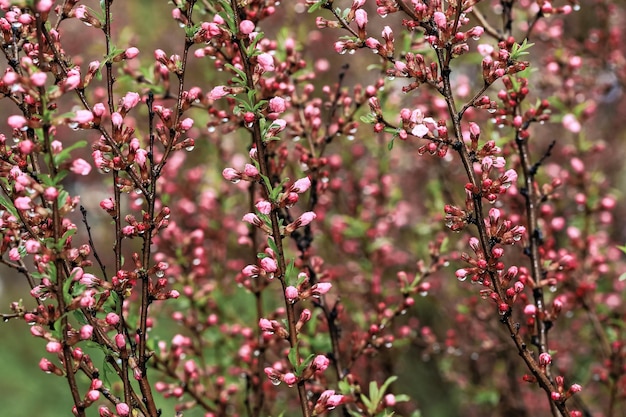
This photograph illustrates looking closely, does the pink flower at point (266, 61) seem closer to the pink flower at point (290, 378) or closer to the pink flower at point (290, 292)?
the pink flower at point (290, 292)

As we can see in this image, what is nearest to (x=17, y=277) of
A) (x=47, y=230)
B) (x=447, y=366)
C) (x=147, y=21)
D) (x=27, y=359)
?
(x=27, y=359)

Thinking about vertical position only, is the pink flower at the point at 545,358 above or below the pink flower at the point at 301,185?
below

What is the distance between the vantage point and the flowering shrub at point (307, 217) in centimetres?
158

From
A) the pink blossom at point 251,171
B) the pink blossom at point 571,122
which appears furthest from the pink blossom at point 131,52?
the pink blossom at point 571,122

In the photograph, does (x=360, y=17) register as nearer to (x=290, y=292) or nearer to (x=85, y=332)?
(x=290, y=292)

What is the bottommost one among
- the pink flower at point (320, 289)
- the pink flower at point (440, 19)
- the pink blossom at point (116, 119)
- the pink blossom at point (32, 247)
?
the pink flower at point (320, 289)

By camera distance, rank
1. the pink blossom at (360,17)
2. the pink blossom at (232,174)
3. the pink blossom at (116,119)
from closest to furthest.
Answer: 1. the pink blossom at (116,119)
2. the pink blossom at (232,174)
3. the pink blossom at (360,17)

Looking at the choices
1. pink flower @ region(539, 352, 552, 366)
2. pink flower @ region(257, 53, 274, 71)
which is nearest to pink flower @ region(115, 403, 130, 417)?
pink flower @ region(257, 53, 274, 71)

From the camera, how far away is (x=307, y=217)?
5.54ft

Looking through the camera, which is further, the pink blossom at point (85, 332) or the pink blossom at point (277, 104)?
the pink blossom at point (277, 104)

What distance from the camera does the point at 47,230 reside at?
59.4 inches

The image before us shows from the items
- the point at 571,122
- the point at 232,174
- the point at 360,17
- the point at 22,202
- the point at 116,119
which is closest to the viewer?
the point at 22,202

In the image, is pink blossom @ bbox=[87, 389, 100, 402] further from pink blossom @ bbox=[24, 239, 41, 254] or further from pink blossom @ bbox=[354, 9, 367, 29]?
pink blossom @ bbox=[354, 9, 367, 29]

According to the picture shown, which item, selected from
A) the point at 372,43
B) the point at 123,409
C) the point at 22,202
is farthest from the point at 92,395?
the point at 372,43
